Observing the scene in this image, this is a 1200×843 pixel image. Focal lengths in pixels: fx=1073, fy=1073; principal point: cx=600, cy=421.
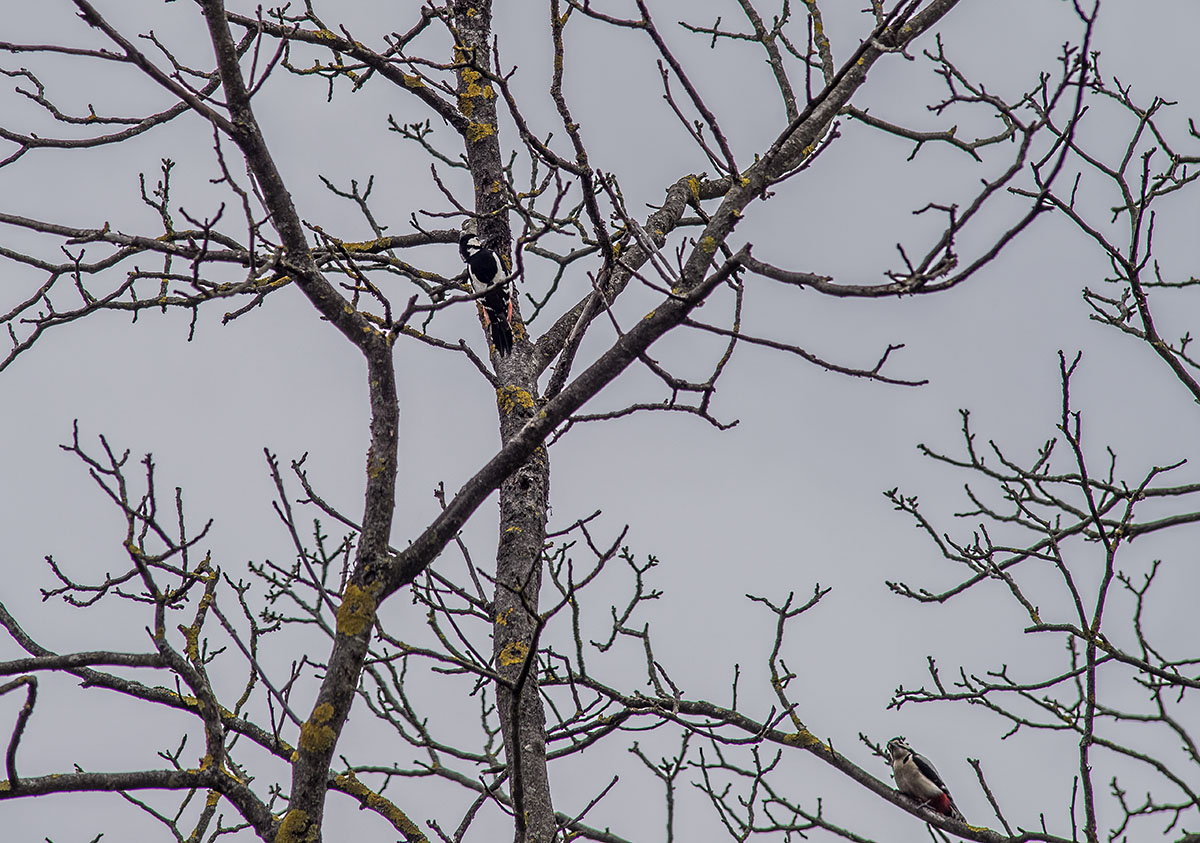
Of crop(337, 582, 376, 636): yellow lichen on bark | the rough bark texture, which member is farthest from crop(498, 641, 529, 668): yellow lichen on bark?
crop(337, 582, 376, 636): yellow lichen on bark

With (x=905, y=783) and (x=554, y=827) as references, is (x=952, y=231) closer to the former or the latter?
(x=554, y=827)

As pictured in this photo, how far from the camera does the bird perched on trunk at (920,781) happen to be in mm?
6520

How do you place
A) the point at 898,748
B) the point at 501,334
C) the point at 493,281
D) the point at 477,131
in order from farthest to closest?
the point at 898,748 → the point at 477,131 → the point at 501,334 → the point at 493,281

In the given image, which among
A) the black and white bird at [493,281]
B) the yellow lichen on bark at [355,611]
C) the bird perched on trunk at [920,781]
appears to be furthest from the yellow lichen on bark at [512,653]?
the bird perched on trunk at [920,781]

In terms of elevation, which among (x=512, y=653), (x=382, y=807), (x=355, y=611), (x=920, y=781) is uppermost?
(x=920, y=781)

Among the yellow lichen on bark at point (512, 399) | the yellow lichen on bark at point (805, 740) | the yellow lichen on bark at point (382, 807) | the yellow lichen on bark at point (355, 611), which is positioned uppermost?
the yellow lichen on bark at point (512, 399)

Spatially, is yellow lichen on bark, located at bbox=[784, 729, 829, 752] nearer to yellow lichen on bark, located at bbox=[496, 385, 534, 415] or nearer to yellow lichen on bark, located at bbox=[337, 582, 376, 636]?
yellow lichen on bark, located at bbox=[496, 385, 534, 415]

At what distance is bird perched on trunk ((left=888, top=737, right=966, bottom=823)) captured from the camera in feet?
21.4

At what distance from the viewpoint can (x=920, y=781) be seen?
6.66 m

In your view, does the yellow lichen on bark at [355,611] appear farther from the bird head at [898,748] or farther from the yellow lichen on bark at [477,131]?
the bird head at [898,748]

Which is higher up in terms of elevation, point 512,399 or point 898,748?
point 512,399

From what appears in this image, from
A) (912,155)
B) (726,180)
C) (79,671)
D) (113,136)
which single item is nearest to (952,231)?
(912,155)

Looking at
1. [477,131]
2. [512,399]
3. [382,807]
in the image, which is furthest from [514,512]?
[477,131]

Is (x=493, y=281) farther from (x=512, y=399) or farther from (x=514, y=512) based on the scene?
(x=514, y=512)
